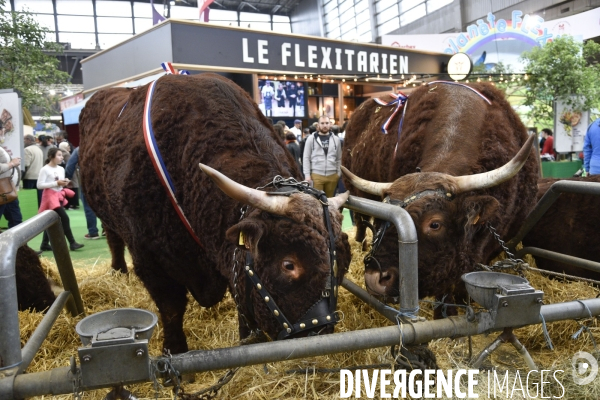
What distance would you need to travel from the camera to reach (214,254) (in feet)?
8.17

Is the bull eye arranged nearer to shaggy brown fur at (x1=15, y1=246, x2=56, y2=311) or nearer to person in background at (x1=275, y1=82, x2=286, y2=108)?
shaggy brown fur at (x1=15, y1=246, x2=56, y2=311)

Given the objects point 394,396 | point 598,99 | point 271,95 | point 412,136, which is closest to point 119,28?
point 271,95

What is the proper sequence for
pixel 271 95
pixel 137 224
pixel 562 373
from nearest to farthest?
pixel 562 373 < pixel 137 224 < pixel 271 95

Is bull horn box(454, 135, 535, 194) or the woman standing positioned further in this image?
the woman standing

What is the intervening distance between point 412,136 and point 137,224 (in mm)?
2385

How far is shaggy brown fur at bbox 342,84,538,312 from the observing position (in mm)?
2576

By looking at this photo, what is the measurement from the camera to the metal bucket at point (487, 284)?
5.86ft

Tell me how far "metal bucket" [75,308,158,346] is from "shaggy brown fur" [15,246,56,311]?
241 cm

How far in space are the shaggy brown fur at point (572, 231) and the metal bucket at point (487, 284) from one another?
2059 mm

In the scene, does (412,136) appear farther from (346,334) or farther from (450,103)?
(346,334)

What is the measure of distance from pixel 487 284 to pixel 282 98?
1194 cm

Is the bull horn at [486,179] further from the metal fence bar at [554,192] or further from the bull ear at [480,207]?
the metal fence bar at [554,192]

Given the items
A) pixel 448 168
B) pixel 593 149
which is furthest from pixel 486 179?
pixel 593 149

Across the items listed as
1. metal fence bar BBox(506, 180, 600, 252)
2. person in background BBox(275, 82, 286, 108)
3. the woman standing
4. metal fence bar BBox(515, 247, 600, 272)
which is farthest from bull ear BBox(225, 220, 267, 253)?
person in background BBox(275, 82, 286, 108)
